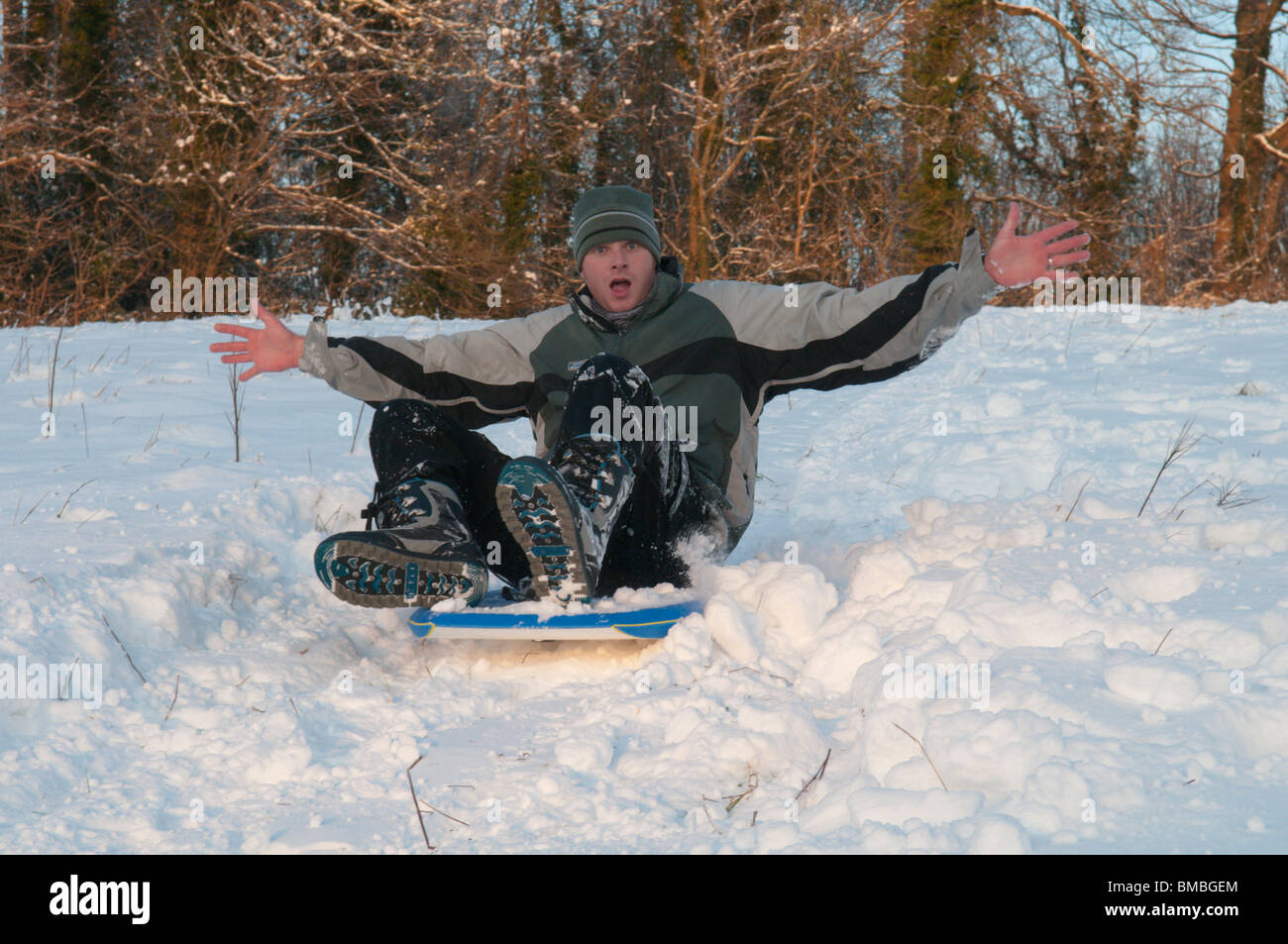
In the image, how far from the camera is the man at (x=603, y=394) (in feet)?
8.20

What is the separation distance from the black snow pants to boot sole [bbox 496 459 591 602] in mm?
283

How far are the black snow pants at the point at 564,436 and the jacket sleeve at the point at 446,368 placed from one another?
184 mm

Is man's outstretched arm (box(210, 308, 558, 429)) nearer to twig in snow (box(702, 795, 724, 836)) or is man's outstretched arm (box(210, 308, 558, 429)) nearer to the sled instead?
the sled

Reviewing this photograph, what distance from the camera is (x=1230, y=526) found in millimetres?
2754

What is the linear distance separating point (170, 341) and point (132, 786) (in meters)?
5.40

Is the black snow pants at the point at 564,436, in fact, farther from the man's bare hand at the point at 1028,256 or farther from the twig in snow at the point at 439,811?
the twig in snow at the point at 439,811

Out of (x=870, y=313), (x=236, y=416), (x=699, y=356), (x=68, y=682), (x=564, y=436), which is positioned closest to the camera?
(x=68, y=682)

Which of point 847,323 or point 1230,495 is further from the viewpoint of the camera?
point 1230,495

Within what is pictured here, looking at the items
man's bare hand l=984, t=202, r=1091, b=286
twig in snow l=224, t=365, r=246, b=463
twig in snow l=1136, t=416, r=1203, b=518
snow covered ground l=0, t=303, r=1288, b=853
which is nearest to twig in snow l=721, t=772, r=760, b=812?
snow covered ground l=0, t=303, r=1288, b=853

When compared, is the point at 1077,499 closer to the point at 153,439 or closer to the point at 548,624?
the point at 548,624

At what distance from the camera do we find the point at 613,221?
10.5 feet

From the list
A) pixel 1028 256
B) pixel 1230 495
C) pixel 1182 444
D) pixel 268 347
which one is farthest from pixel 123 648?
pixel 1182 444

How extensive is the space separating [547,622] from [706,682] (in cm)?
39

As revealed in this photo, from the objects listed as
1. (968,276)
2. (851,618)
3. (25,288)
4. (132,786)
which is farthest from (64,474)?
(25,288)
